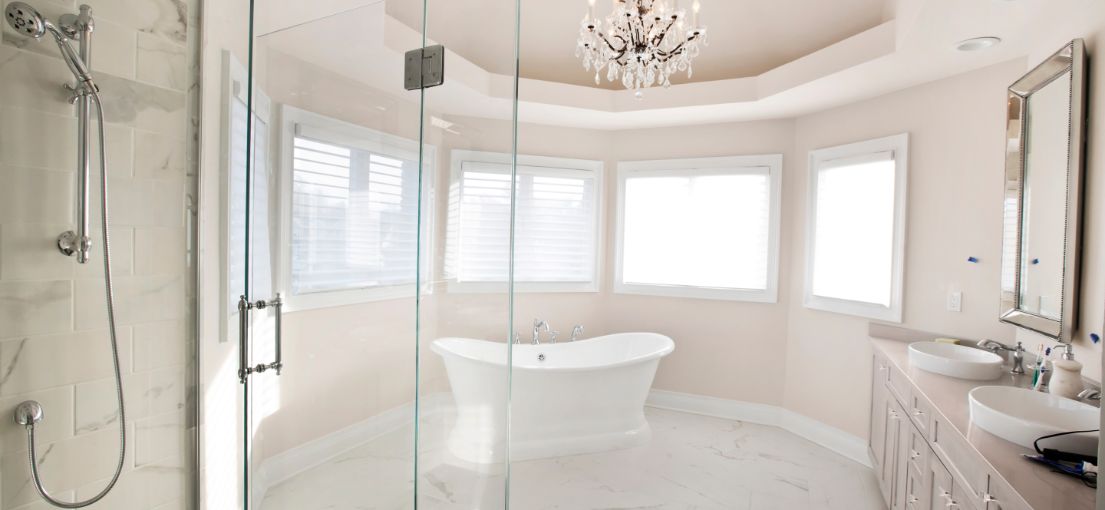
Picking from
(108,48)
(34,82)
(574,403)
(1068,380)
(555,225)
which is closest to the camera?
(34,82)

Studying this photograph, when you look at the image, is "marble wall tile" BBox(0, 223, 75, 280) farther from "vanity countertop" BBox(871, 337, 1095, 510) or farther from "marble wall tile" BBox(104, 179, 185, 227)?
"vanity countertop" BBox(871, 337, 1095, 510)

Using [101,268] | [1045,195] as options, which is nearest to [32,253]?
[101,268]

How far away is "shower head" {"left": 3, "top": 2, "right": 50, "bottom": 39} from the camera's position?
119cm

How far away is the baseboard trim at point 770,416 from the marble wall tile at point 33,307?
3.58 meters

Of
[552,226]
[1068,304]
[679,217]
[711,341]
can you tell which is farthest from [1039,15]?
[552,226]

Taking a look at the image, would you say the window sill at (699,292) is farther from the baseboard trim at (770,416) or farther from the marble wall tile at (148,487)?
the marble wall tile at (148,487)

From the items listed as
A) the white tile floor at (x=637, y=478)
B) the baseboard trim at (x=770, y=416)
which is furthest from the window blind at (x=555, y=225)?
the white tile floor at (x=637, y=478)

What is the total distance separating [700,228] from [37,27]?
12.0 ft

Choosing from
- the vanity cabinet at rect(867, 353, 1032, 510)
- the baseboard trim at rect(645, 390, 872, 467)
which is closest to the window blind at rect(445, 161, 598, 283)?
the baseboard trim at rect(645, 390, 872, 467)

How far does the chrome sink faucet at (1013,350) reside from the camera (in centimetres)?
208

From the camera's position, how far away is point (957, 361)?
6.48ft

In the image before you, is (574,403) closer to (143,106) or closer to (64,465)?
(64,465)

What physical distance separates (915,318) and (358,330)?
2961 millimetres

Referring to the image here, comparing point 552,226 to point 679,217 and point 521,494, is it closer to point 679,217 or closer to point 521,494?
point 679,217
